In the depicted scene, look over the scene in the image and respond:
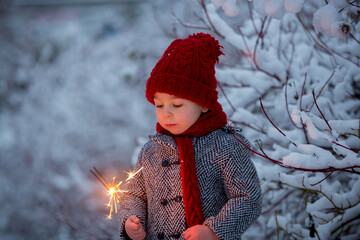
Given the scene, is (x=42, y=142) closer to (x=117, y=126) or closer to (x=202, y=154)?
(x=117, y=126)

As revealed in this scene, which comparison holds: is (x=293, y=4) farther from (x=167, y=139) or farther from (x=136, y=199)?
(x=136, y=199)

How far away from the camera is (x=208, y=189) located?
140 cm

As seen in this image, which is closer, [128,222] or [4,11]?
[128,222]

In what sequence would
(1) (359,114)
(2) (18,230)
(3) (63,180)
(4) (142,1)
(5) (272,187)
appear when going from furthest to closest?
(4) (142,1) → (3) (63,180) → (2) (18,230) → (5) (272,187) → (1) (359,114)

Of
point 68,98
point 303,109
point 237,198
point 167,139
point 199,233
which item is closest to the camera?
point 199,233

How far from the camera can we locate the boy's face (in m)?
1.42

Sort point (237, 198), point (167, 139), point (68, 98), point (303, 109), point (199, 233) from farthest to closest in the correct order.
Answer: point (68, 98) < point (303, 109) < point (167, 139) < point (237, 198) < point (199, 233)

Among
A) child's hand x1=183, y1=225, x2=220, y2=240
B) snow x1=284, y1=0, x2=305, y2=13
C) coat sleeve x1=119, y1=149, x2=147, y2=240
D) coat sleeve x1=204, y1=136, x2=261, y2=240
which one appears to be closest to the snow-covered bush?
snow x1=284, y1=0, x2=305, y2=13

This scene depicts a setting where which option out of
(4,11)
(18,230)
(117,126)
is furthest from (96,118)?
(4,11)

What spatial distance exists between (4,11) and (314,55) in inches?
192

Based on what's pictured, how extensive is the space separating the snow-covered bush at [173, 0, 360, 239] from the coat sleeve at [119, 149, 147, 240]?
589 mm

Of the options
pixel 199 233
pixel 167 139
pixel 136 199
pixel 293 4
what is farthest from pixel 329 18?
pixel 136 199

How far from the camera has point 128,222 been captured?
1.40m

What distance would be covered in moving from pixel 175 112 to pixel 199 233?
51 centimetres
